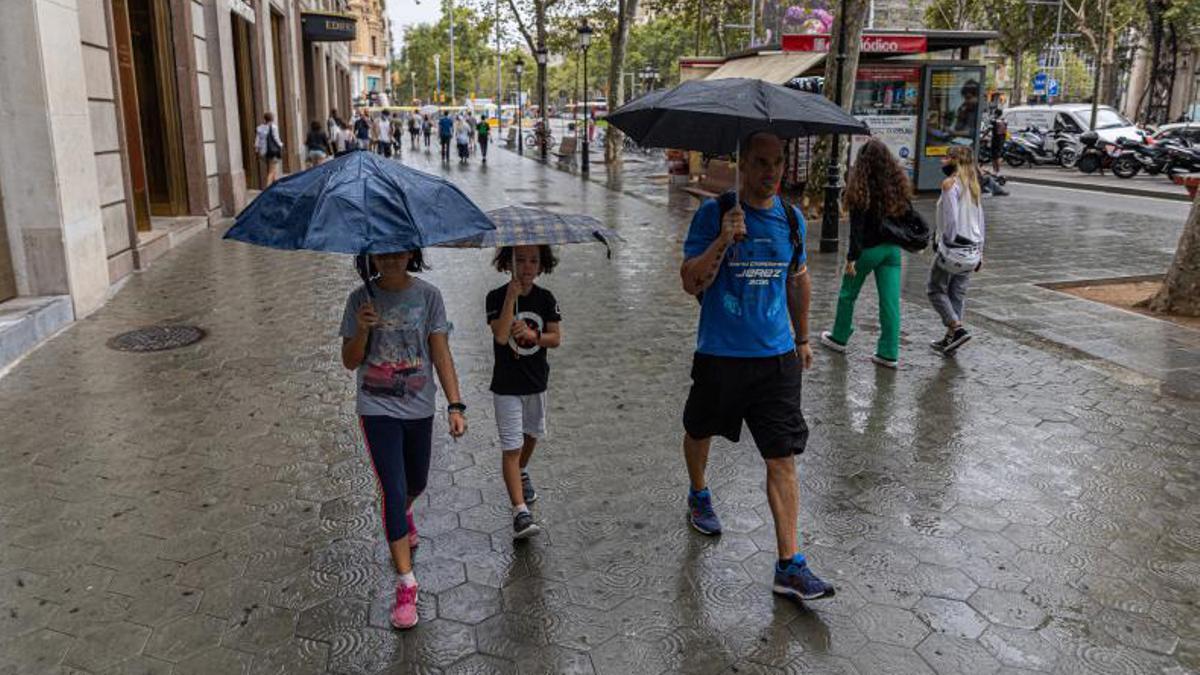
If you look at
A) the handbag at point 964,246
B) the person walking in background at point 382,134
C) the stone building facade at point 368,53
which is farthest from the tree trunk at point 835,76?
the stone building facade at point 368,53

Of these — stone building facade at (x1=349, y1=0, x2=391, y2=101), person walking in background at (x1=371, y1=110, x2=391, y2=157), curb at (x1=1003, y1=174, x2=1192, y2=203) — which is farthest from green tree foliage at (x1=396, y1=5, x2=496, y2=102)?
curb at (x1=1003, y1=174, x2=1192, y2=203)

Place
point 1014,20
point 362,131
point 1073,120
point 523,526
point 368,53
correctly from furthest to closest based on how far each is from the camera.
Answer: point 368,53, point 1014,20, point 362,131, point 1073,120, point 523,526

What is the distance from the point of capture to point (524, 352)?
3994 millimetres

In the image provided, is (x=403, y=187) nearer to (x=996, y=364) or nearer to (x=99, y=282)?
(x=996, y=364)

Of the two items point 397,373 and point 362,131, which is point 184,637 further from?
point 362,131

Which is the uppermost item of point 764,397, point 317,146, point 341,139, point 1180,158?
point 341,139

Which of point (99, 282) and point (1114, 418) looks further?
point (99, 282)

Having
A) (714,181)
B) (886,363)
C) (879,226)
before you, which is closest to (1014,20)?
(714,181)

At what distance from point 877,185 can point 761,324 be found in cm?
343

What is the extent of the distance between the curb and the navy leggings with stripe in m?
20.2

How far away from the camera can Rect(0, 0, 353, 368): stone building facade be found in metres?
7.84

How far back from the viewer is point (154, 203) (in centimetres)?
1434

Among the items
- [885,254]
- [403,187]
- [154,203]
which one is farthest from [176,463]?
[154,203]

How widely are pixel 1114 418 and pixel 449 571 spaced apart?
4.48 m
